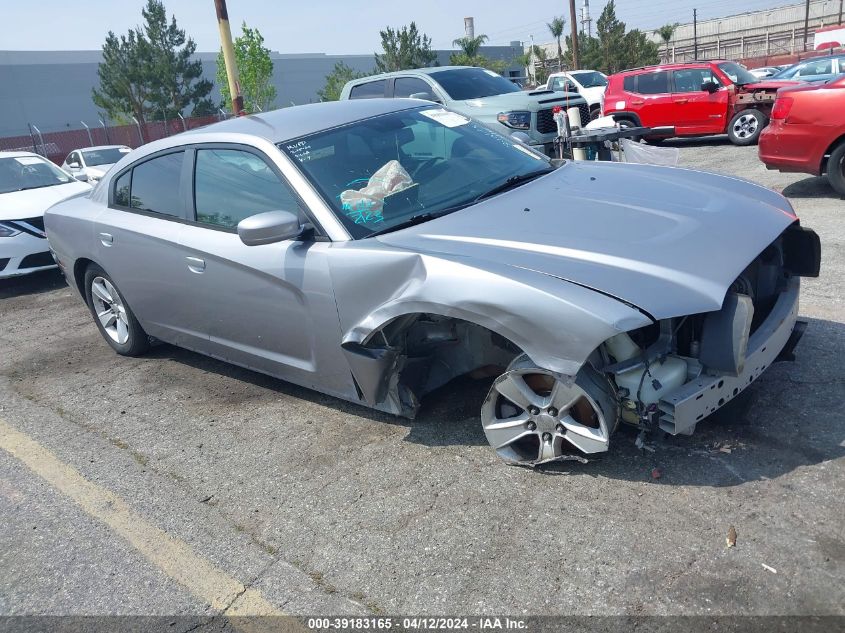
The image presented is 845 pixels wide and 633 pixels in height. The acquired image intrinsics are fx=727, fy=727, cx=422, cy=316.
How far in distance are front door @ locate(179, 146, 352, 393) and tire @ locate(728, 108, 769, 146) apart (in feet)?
38.4

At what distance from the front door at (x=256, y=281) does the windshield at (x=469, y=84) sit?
8.03 meters

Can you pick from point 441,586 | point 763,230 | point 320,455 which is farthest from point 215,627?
point 763,230

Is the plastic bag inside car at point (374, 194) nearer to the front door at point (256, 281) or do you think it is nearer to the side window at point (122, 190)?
the front door at point (256, 281)

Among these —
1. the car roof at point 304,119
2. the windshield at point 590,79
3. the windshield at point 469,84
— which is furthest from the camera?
the windshield at point 590,79

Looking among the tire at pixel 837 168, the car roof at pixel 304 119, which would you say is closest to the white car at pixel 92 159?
the car roof at pixel 304 119

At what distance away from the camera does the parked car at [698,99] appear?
13250 millimetres

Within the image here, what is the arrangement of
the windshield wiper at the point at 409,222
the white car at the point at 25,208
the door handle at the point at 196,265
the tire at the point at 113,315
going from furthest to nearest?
the white car at the point at 25,208
the tire at the point at 113,315
the door handle at the point at 196,265
the windshield wiper at the point at 409,222

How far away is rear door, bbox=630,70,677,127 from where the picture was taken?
14.3 metres

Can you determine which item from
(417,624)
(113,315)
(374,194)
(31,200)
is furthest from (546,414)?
(31,200)

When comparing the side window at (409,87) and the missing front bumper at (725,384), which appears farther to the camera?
the side window at (409,87)

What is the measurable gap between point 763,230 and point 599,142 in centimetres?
422

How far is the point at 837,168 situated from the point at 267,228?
22.0 feet

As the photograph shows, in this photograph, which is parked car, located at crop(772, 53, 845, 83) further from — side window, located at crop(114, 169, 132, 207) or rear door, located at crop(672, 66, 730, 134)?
side window, located at crop(114, 169, 132, 207)

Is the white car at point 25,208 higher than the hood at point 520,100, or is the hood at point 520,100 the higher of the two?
the hood at point 520,100
